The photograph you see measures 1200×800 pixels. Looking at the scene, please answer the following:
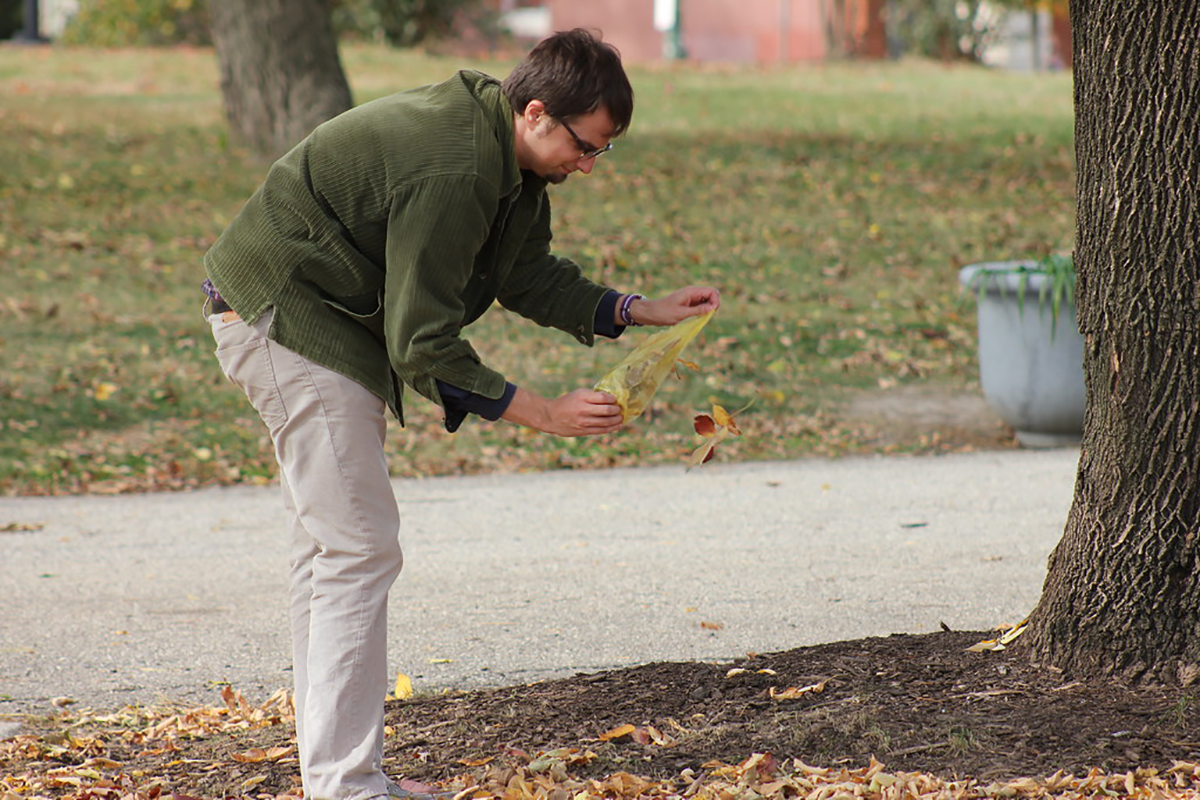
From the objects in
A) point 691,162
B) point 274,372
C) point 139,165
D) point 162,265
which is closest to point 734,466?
point 274,372

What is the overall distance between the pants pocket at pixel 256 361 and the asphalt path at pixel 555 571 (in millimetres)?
1591

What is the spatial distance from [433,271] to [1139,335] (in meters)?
1.74

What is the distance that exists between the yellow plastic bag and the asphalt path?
1.50 metres

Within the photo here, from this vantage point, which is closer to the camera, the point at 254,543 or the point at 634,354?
the point at 634,354

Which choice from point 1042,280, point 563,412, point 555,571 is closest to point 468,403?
point 563,412

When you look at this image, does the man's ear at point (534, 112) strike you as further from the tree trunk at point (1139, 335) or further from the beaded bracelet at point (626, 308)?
the tree trunk at point (1139, 335)

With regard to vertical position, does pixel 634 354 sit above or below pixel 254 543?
above

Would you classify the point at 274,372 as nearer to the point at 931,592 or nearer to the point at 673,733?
the point at 673,733

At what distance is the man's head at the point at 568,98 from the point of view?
2836 mm

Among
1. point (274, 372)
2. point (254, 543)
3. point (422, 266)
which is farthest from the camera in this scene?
point (254, 543)

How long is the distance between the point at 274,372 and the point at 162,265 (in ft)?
29.8

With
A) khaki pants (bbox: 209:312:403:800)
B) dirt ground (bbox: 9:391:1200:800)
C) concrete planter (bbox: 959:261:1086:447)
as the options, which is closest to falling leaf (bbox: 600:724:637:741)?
dirt ground (bbox: 9:391:1200:800)

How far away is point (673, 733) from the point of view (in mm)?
3590

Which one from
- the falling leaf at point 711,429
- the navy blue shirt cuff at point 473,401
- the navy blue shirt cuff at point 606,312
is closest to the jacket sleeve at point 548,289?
the navy blue shirt cuff at point 606,312
